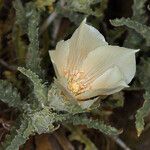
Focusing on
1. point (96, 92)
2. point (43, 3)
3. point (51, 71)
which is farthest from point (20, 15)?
point (96, 92)

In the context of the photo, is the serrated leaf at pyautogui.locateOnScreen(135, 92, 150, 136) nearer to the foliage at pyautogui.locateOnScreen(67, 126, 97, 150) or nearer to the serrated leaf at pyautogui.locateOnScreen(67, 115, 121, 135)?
the serrated leaf at pyautogui.locateOnScreen(67, 115, 121, 135)

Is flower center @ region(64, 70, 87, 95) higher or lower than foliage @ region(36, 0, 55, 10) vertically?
lower

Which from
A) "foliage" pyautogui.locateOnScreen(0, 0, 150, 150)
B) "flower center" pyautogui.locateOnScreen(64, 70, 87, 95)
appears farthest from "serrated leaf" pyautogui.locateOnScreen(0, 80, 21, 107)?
"flower center" pyautogui.locateOnScreen(64, 70, 87, 95)

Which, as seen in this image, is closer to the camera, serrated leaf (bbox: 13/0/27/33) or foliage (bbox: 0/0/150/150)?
foliage (bbox: 0/0/150/150)

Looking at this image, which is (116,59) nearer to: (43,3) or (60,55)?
(60,55)

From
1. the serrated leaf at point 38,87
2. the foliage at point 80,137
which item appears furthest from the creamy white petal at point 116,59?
the foliage at point 80,137

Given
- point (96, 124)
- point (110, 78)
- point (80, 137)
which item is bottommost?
point (80, 137)
